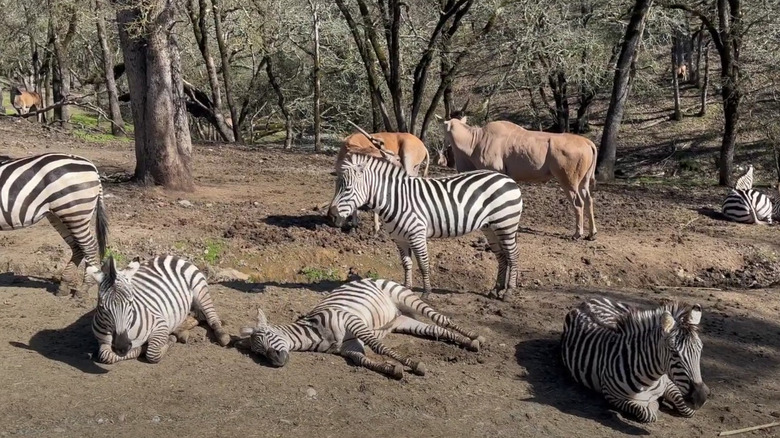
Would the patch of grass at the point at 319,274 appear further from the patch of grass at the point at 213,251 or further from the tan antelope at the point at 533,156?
the tan antelope at the point at 533,156

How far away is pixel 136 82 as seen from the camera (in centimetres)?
1270

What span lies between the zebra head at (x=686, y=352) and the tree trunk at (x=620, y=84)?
11.9 meters

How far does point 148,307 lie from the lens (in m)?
6.54

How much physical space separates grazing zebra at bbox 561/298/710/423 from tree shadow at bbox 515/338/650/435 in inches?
4.3

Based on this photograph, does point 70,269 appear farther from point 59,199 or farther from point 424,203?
point 424,203

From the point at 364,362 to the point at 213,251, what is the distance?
456 centimetres

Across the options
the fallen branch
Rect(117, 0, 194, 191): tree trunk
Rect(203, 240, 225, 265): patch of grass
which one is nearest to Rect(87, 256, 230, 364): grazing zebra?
Rect(203, 240, 225, 265): patch of grass

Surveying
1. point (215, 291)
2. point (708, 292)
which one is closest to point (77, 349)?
point (215, 291)

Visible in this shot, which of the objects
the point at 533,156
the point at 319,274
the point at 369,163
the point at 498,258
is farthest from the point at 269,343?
the point at 533,156

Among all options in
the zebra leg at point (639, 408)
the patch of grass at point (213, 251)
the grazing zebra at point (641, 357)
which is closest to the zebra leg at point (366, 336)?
the grazing zebra at point (641, 357)

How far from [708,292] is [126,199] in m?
8.92

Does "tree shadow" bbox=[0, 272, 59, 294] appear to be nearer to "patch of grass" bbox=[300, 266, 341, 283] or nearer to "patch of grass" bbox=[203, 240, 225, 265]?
"patch of grass" bbox=[203, 240, 225, 265]

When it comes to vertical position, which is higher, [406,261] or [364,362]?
[406,261]

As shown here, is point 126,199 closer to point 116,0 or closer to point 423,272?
point 116,0
